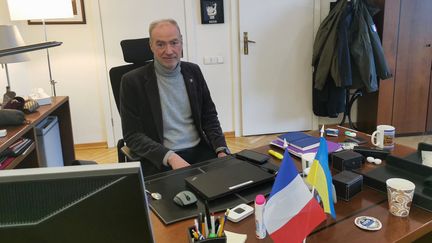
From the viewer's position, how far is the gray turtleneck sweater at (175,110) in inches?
82.0

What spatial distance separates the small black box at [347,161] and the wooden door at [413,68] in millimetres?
2722

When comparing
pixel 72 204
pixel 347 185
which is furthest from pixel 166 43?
pixel 72 204

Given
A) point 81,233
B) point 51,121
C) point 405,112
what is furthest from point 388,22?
point 81,233

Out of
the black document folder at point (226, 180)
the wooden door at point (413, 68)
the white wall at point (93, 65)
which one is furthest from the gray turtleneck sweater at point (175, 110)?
the wooden door at point (413, 68)

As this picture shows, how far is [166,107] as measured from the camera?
6.84ft

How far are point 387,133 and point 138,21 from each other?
2.78 m

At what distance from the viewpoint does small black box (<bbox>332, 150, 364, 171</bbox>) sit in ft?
4.64

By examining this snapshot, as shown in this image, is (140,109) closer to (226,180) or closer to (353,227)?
(226,180)

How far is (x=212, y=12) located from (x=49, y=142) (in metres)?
1.98

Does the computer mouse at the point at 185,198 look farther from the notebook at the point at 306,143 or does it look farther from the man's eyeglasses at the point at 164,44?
the man's eyeglasses at the point at 164,44

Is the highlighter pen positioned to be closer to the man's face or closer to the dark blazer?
the dark blazer

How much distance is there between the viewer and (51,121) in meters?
2.97

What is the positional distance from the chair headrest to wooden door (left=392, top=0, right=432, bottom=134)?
8.40ft

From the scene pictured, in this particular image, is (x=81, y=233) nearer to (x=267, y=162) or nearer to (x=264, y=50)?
(x=267, y=162)
